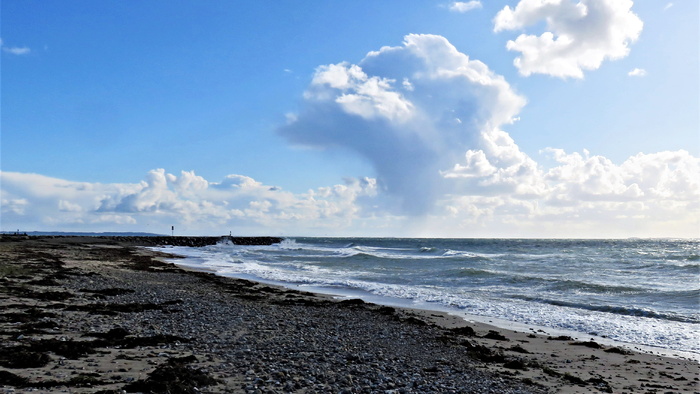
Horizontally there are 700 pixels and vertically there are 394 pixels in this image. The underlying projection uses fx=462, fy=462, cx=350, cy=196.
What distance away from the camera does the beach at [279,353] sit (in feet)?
26.7

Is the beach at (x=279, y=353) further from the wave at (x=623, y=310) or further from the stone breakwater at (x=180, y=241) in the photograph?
the stone breakwater at (x=180, y=241)

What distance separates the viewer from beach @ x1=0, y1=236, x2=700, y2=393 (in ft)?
26.7

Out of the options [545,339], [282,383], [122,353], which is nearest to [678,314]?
[545,339]

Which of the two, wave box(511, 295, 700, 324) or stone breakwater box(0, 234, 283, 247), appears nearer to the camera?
wave box(511, 295, 700, 324)

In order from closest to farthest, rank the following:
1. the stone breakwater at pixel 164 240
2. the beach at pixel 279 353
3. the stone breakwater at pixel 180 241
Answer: the beach at pixel 279 353 → the stone breakwater at pixel 164 240 → the stone breakwater at pixel 180 241

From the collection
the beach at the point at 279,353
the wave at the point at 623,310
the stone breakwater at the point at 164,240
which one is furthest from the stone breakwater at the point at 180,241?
the wave at the point at 623,310

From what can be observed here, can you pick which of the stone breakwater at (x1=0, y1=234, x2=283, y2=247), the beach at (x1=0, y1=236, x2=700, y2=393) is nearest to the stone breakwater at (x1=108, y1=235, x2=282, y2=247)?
the stone breakwater at (x1=0, y1=234, x2=283, y2=247)

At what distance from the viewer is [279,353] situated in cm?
1029

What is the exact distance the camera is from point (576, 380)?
32.5 ft

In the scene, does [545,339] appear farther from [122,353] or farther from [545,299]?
[122,353]

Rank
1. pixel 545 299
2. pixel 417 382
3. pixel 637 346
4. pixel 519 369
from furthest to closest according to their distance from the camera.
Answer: pixel 545 299 < pixel 637 346 < pixel 519 369 < pixel 417 382

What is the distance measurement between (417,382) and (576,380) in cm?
381

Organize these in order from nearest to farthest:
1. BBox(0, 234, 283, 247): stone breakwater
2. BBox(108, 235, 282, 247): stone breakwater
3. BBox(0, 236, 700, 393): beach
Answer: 1. BBox(0, 236, 700, 393): beach
2. BBox(0, 234, 283, 247): stone breakwater
3. BBox(108, 235, 282, 247): stone breakwater

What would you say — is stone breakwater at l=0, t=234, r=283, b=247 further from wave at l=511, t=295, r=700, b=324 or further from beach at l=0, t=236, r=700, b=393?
wave at l=511, t=295, r=700, b=324
